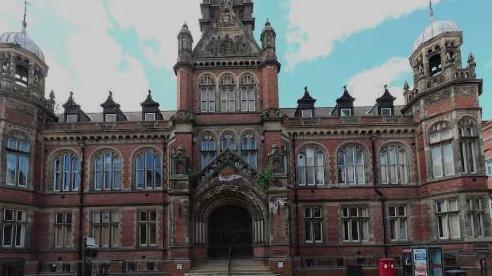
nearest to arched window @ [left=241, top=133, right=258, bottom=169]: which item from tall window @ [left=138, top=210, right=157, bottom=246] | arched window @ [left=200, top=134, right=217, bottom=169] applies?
arched window @ [left=200, top=134, right=217, bottom=169]


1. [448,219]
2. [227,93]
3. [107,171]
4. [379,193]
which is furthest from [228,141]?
[448,219]

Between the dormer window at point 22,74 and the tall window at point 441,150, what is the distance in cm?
2866

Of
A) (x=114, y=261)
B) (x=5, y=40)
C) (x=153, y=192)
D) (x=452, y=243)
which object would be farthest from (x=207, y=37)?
(x=452, y=243)

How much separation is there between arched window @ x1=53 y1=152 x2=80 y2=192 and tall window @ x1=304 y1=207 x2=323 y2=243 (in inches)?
652

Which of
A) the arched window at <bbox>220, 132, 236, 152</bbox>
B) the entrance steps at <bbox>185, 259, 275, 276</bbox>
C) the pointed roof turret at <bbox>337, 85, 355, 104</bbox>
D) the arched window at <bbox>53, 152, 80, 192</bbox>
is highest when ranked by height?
the pointed roof turret at <bbox>337, 85, 355, 104</bbox>

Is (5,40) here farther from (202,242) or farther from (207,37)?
(202,242)

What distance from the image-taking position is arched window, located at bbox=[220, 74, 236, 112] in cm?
3553

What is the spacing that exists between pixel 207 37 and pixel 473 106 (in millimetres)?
18748

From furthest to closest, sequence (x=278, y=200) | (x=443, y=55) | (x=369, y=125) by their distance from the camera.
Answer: (x=369, y=125)
(x=443, y=55)
(x=278, y=200)

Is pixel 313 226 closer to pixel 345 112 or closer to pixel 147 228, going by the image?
pixel 345 112

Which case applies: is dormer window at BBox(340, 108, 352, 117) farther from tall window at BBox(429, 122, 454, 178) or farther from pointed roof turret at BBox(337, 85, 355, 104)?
tall window at BBox(429, 122, 454, 178)

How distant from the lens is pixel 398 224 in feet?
114

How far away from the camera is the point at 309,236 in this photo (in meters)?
34.7

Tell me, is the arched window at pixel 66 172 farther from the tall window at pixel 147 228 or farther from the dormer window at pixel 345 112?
the dormer window at pixel 345 112
